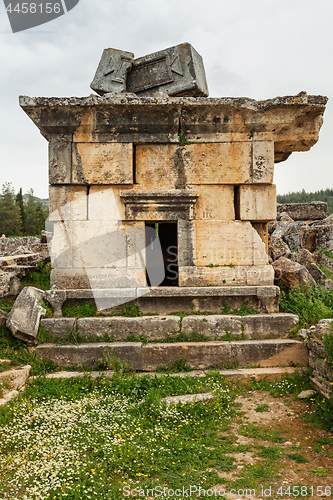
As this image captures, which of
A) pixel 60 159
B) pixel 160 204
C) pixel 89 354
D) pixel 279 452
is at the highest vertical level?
pixel 60 159

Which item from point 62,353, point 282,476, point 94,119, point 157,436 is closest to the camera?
point 282,476

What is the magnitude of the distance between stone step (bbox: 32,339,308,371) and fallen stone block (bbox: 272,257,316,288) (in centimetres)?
125

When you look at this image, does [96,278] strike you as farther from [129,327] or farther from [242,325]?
[242,325]

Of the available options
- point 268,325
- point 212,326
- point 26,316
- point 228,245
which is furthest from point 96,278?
point 268,325

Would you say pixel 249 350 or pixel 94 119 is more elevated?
pixel 94 119

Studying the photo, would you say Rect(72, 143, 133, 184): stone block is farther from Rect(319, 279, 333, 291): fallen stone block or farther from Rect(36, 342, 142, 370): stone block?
Rect(319, 279, 333, 291): fallen stone block

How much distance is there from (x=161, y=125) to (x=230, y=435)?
414 centimetres

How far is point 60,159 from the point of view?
5.15 metres

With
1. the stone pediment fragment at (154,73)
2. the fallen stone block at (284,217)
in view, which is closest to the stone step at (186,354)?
the stone pediment fragment at (154,73)

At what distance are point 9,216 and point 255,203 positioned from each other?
3735 cm

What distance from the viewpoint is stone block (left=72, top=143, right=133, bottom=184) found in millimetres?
5137

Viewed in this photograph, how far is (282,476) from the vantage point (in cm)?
275

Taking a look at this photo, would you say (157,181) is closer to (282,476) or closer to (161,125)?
(161,125)

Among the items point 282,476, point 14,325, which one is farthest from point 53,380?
point 282,476
